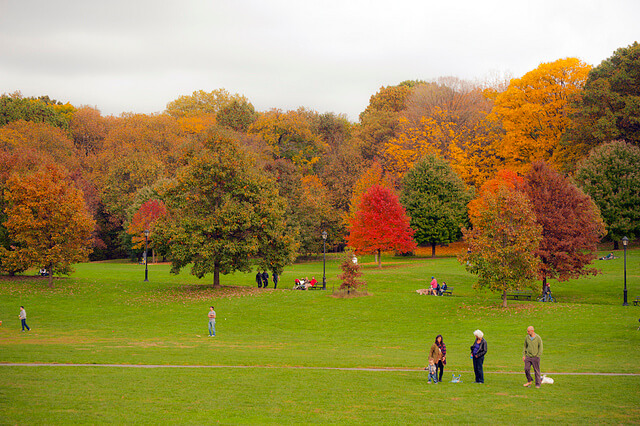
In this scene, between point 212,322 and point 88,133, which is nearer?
point 212,322

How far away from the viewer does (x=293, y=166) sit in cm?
7169

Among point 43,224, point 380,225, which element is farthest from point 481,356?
point 380,225

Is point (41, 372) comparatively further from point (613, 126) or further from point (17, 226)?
point (613, 126)

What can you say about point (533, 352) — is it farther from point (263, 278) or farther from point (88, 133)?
point (88, 133)

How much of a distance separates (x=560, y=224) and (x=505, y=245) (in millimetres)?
6121

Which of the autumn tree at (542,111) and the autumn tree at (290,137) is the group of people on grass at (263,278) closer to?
the autumn tree at (542,111)

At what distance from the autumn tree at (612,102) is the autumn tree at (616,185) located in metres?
3.55

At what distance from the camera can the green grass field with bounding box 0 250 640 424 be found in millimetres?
13023

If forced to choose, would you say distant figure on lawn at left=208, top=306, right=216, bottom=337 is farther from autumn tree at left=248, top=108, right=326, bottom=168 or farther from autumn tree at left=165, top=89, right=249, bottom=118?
autumn tree at left=165, top=89, right=249, bottom=118

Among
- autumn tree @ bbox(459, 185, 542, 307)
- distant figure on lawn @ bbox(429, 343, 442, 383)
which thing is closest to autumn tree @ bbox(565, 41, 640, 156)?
autumn tree @ bbox(459, 185, 542, 307)

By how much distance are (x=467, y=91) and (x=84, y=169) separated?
Answer: 207 ft

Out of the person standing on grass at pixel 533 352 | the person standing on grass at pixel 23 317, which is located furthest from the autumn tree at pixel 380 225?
the person standing on grass at pixel 533 352

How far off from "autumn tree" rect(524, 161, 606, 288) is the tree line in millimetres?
7291

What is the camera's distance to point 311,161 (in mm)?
88312
